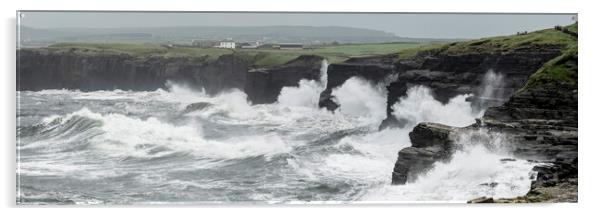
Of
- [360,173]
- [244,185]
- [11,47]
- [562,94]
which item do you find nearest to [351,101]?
[360,173]

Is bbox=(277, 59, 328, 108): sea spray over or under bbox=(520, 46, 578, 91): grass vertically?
under

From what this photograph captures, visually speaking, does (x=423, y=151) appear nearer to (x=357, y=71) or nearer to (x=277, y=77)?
(x=357, y=71)

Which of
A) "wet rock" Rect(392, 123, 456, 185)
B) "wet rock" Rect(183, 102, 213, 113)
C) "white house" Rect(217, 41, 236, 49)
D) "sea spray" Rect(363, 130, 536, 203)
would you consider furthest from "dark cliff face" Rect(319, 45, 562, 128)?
"wet rock" Rect(183, 102, 213, 113)

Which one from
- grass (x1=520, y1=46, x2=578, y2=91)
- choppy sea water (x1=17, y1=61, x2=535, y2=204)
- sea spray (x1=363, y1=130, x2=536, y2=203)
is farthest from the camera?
grass (x1=520, y1=46, x2=578, y2=91)

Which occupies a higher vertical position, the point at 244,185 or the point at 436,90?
the point at 436,90

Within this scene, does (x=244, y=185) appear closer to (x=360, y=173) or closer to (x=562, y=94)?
(x=360, y=173)

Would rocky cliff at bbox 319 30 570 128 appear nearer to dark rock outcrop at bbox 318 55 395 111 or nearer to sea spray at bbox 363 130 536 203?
dark rock outcrop at bbox 318 55 395 111
